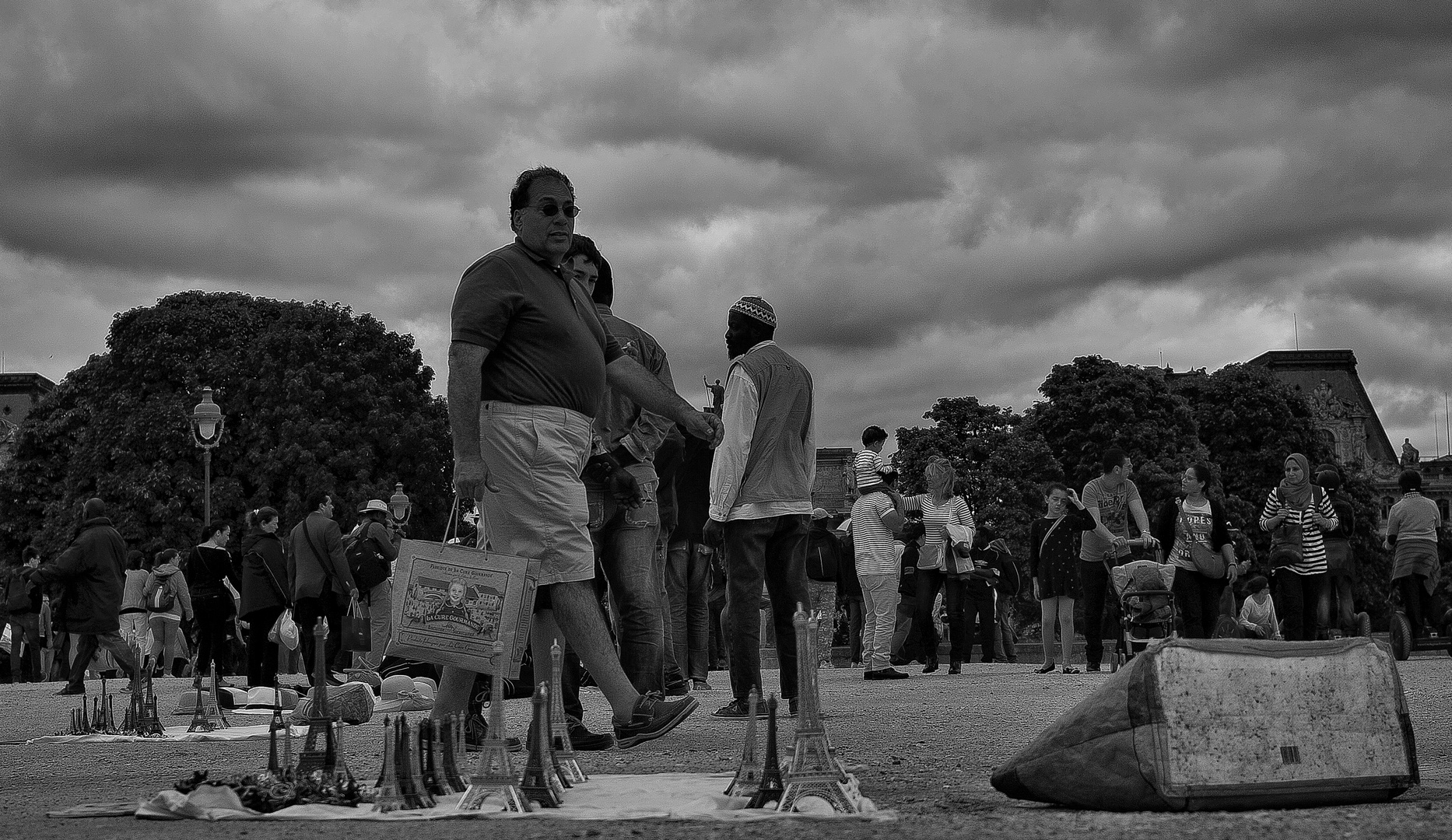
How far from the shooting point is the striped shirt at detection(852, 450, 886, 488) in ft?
50.1

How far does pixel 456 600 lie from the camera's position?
233 inches

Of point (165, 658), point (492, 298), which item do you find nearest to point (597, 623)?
point (492, 298)

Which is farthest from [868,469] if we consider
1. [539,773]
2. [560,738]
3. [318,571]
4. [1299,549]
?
[539,773]

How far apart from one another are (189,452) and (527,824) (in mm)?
49251

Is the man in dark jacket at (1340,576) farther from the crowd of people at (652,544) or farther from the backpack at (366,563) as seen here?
the backpack at (366,563)

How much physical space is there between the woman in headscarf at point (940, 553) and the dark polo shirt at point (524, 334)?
9527 millimetres

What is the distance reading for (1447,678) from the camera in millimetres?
12875

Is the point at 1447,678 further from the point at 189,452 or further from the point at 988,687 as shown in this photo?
the point at 189,452

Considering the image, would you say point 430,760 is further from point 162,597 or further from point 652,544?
point 162,597

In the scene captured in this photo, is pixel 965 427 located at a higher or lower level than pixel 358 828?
higher

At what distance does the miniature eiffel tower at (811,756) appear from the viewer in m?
4.70

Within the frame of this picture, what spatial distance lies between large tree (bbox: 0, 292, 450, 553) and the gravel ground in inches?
1491

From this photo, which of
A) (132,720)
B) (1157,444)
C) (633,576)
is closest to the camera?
(633,576)

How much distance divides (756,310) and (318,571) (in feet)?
28.4
